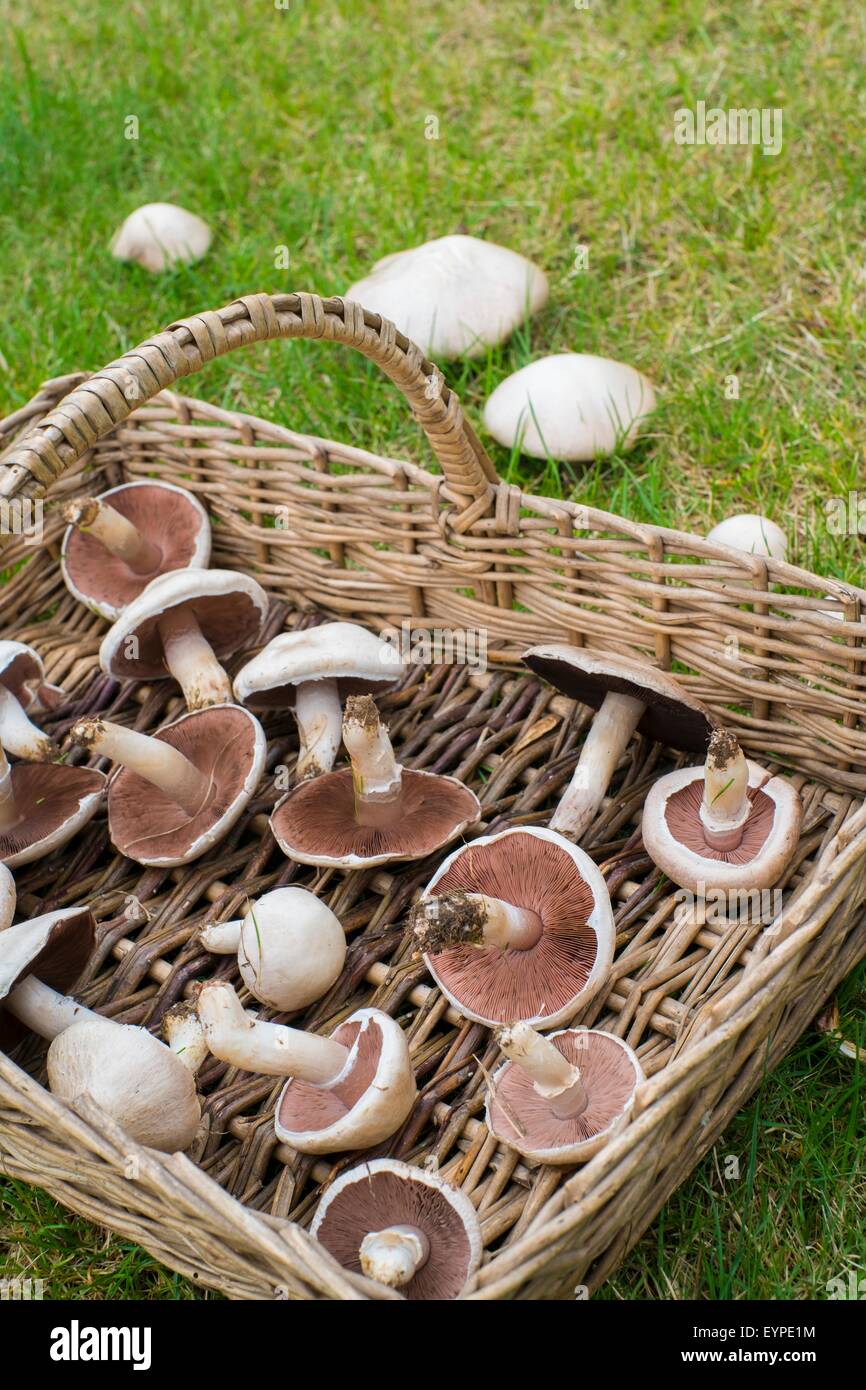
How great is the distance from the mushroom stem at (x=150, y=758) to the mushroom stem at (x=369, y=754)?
0.32 meters

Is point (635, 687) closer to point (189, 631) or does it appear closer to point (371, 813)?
point (371, 813)

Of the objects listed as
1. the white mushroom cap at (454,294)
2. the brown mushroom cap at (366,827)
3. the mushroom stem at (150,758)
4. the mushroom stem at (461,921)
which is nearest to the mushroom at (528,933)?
the mushroom stem at (461,921)

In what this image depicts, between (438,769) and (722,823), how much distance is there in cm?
54

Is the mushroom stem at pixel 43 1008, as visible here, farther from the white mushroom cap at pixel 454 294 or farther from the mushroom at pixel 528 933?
the white mushroom cap at pixel 454 294

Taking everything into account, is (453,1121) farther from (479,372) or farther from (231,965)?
(479,372)

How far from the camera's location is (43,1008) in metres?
1.97

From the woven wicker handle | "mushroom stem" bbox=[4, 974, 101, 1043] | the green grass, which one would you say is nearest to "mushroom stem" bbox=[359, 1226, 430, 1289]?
"mushroom stem" bbox=[4, 974, 101, 1043]

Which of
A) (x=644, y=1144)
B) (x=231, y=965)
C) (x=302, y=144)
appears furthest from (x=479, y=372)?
(x=644, y=1144)

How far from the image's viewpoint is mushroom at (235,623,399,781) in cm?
221

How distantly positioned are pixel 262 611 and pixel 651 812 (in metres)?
0.90

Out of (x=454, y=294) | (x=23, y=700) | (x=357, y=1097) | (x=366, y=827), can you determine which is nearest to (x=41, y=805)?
(x=23, y=700)

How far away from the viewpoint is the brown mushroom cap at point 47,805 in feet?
7.44

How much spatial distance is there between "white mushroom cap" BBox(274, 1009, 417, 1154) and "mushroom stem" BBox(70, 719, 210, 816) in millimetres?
576

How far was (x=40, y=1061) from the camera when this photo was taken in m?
2.04
